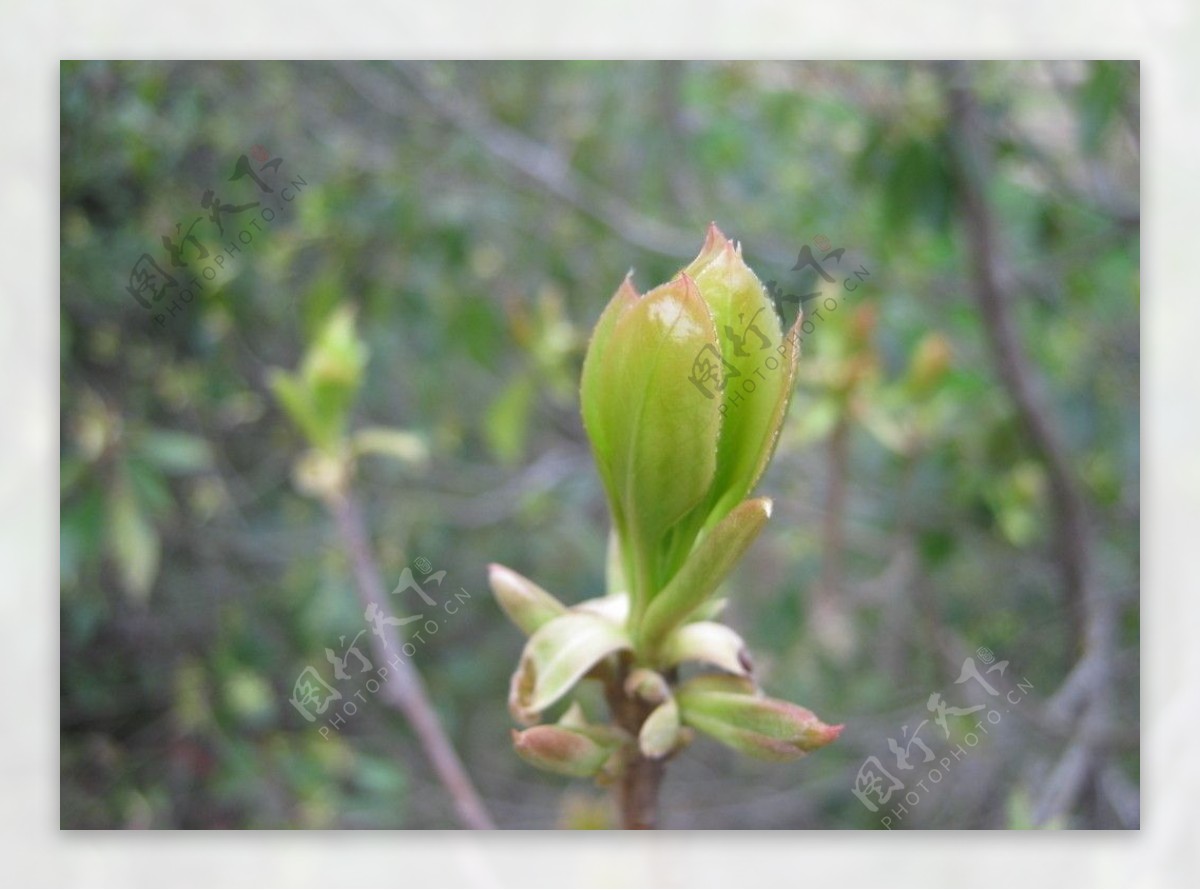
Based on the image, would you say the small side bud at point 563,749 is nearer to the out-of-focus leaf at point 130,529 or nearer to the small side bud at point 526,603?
the small side bud at point 526,603

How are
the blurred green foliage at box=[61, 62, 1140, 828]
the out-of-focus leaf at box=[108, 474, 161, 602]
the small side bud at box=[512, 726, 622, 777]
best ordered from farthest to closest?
the blurred green foliage at box=[61, 62, 1140, 828] → the out-of-focus leaf at box=[108, 474, 161, 602] → the small side bud at box=[512, 726, 622, 777]

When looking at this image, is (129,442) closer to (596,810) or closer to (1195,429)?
(596,810)

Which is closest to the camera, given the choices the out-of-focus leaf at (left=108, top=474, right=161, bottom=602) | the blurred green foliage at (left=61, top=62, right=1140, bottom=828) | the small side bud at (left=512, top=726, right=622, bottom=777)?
the small side bud at (left=512, top=726, right=622, bottom=777)

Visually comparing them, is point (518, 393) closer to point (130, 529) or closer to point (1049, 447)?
point (130, 529)

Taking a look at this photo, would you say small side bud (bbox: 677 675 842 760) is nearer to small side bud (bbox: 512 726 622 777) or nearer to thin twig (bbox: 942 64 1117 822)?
small side bud (bbox: 512 726 622 777)

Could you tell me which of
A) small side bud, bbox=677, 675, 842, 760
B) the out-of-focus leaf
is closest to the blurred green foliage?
the out-of-focus leaf

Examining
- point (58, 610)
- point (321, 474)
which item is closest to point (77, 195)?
point (58, 610)

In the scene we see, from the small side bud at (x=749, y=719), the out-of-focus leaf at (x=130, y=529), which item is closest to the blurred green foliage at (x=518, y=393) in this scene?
the out-of-focus leaf at (x=130, y=529)

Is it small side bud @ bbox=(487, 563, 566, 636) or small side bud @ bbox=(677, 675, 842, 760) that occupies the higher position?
small side bud @ bbox=(487, 563, 566, 636)
